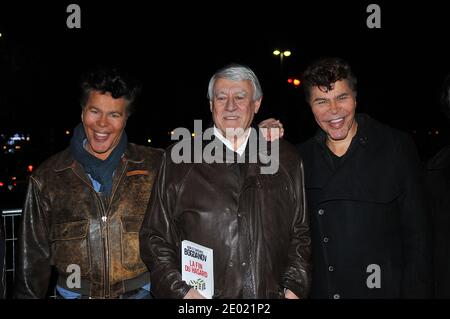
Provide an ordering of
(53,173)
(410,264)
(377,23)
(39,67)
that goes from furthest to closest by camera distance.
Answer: (39,67)
(377,23)
(53,173)
(410,264)

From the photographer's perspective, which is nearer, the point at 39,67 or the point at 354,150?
the point at 354,150

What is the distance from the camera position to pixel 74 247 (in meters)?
3.56

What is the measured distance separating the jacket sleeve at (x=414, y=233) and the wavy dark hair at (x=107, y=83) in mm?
2263

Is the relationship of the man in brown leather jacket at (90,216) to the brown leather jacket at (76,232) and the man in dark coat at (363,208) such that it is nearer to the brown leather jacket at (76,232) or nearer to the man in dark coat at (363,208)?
the brown leather jacket at (76,232)

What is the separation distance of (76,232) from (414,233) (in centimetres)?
261

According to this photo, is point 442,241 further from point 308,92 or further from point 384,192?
point 308,92

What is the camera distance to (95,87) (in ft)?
11.9

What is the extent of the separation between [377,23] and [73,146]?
10.2ft

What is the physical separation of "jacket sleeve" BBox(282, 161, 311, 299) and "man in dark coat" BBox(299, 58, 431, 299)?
Answer: 0.23 metres

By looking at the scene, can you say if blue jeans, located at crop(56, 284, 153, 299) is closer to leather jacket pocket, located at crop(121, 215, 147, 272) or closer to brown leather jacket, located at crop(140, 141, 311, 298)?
leather jacket pocket, located at crop(121, 215, 147, 272)

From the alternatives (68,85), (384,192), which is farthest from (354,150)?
(68,85)

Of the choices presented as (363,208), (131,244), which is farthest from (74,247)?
(363,208)

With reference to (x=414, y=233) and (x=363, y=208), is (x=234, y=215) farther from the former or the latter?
(x=414, y=233)

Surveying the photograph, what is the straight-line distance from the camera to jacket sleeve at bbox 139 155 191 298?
10.6 feet
